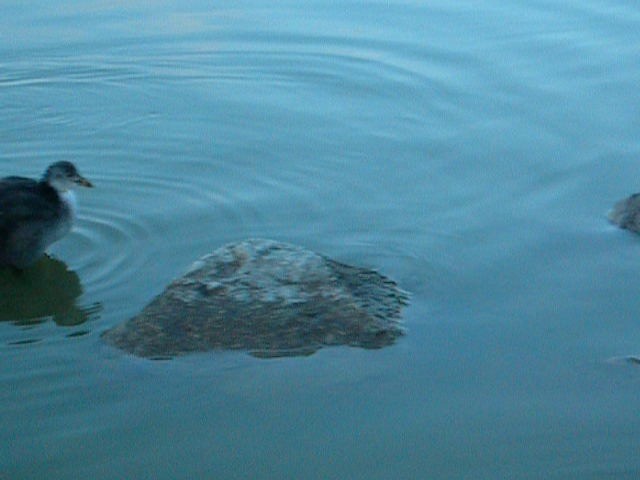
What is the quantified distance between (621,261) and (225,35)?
5688 millimetres

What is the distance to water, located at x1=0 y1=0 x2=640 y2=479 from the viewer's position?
20.9 ft

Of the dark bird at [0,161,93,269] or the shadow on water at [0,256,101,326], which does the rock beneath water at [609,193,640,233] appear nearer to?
the shadow on water at [0,256,101,326]

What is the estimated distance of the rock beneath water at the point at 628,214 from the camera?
8555mm

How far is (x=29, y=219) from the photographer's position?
8.59 metres

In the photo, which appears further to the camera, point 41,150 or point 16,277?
point 41,150

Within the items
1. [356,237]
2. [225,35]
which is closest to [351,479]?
[356,237]

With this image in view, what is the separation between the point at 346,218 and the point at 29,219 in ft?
6.60

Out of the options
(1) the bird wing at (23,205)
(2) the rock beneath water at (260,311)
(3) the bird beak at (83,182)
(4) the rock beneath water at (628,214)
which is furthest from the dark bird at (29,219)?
(4) the rock beneath water at (628,214)

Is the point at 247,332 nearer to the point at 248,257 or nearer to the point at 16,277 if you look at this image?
the point at 248,257

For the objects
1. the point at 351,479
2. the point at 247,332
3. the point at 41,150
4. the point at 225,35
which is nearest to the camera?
the point at 351,479

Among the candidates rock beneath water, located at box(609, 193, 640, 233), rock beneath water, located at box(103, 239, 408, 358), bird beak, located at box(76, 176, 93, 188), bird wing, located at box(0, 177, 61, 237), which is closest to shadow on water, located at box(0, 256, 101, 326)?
bird wing, located at box(0, 177, 61, 237)

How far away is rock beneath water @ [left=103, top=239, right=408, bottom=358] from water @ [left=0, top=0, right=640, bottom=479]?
13 centimetres

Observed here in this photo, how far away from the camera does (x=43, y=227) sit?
27.9ft

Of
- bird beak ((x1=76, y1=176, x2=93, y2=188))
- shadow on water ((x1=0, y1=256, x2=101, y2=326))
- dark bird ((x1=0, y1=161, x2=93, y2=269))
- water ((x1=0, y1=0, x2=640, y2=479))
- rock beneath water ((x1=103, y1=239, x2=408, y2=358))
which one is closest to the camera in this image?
water ((x1=0, y1=0, x2=640, y2=479))
